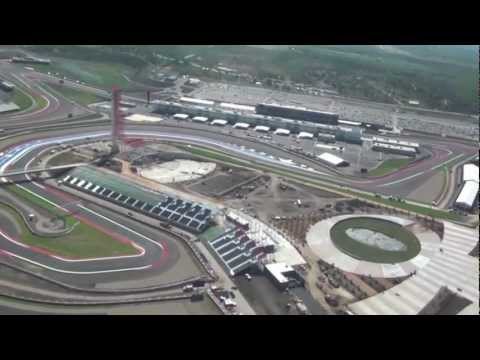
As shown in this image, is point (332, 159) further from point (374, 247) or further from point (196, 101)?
point (196, 101)

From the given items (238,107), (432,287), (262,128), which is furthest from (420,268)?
(238,107)

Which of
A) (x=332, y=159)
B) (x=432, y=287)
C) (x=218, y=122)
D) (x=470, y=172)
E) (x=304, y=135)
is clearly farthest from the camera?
(x=218, y=122)

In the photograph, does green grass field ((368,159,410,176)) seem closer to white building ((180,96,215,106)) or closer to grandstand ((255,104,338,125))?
grandstand ((255,104,338,125))

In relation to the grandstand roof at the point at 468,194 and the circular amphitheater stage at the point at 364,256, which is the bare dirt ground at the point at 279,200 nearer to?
the circular amphitheater stage at the point at 364,256

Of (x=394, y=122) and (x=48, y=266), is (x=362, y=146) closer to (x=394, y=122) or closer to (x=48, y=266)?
(x=394, y=122)

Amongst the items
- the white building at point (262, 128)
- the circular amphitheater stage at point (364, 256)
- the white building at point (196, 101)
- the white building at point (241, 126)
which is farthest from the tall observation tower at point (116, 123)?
the circular amphitheater stage at point (364, 256)

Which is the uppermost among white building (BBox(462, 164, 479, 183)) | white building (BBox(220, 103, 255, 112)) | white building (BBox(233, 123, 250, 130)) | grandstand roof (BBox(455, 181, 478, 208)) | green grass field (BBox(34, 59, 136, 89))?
green grass field (BBox(34, 59, 136, 89))

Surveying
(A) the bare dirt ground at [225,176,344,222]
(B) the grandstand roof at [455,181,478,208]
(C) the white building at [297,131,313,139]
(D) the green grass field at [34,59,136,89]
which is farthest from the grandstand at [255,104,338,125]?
(D) the green grass field at [34,59,136,89]
